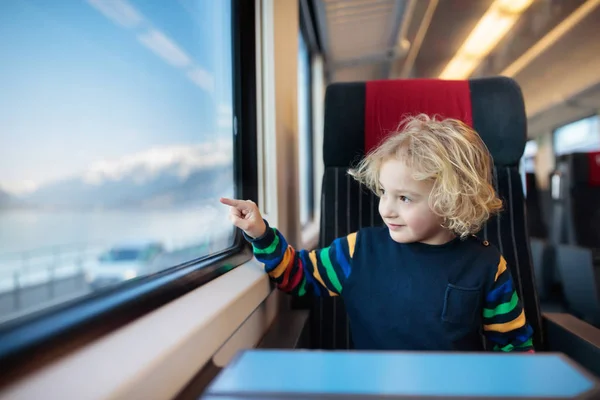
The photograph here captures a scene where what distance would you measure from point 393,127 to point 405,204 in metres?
0.41

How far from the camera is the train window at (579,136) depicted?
4.63 metres

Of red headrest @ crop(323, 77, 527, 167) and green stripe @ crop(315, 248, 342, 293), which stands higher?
red headrest @ crop(323, 77, 527, 167)

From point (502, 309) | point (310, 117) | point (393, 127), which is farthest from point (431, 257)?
point (310, 117)

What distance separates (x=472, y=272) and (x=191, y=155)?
2.47 ft

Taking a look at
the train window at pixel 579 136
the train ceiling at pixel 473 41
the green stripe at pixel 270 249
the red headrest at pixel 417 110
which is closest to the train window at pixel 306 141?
the train ceiling at pixel 473 41

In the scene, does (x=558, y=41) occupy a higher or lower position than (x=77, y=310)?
higher

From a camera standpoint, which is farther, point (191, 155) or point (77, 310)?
point (191, 155)

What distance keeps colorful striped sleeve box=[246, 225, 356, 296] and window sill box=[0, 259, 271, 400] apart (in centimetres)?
17

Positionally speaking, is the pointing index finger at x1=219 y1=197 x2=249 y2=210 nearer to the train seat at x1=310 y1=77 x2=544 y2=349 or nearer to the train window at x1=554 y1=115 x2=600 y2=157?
the train seat at x1=310 y1=77 x2=544 y2=349

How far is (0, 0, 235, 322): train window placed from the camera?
538 mm

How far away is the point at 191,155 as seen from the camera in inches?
44.3

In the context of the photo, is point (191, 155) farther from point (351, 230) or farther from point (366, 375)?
point (366, 375)

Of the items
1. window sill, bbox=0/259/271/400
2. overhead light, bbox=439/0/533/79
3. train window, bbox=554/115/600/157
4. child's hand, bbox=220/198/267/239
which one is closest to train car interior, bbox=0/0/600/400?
window sill, bbox=0/259/271/400

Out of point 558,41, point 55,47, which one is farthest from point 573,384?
point 558,41
